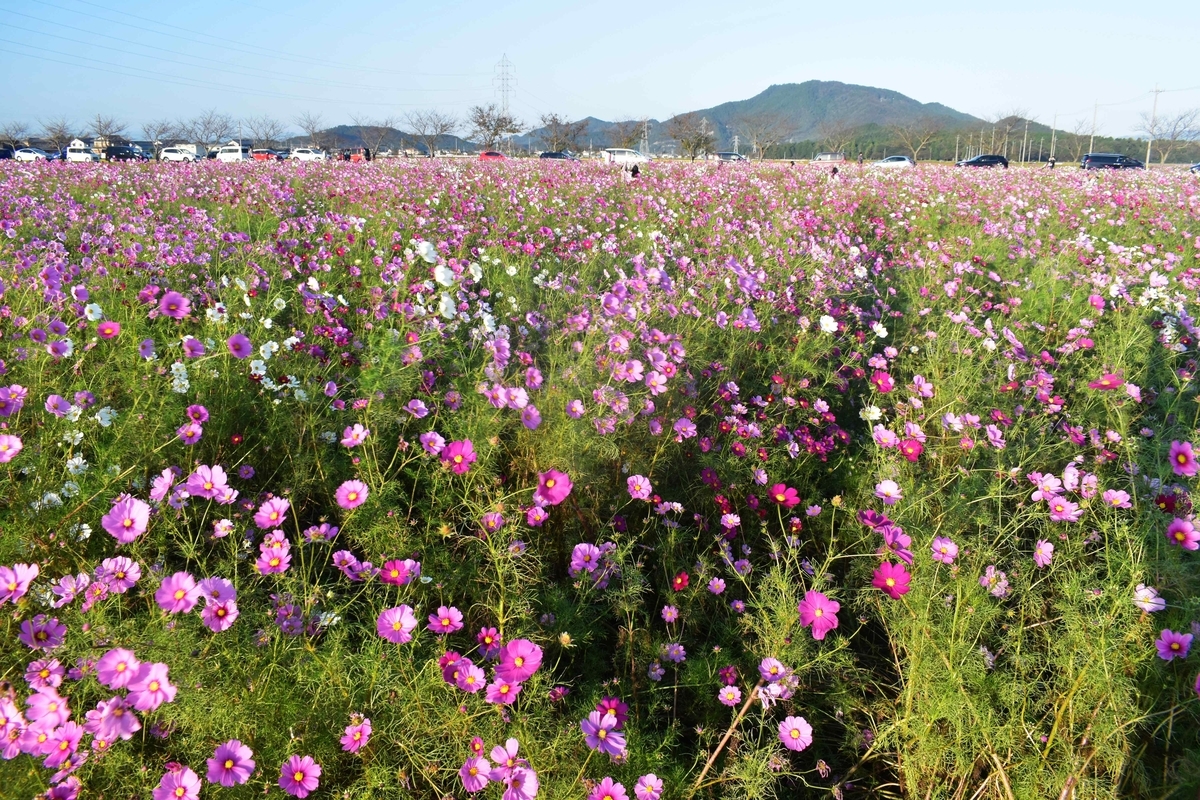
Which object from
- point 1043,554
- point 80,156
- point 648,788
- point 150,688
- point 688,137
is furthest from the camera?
point 688,137

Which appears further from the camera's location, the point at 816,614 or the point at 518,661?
the point at 816,614

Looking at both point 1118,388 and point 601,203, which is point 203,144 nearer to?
point 601,203

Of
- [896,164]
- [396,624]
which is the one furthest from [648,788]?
[896,164]

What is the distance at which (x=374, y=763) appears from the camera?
1.26 metres

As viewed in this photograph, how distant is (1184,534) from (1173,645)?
13.0 inches

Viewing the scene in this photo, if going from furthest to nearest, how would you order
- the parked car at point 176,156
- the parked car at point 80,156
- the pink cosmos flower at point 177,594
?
1. the parked car at point 176,156
2. the parked car at point 80,156
3. the pink cosmos flower at point 177,594

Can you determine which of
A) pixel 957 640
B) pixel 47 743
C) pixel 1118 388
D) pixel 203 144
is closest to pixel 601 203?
pixel 1118 388

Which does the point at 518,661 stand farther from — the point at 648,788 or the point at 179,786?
the point at 179,786

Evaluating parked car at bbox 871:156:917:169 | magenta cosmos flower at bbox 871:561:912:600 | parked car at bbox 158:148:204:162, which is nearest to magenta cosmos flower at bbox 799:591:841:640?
magenta cosmos flower at bbox 871:561:912:600

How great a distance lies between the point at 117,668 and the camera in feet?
3.28

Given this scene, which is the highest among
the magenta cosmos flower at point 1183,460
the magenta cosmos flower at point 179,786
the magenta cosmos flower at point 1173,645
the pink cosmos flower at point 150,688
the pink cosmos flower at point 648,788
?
the magenta cosmos flower at point 1183,460

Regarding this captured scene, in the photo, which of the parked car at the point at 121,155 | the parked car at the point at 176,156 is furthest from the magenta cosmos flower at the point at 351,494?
the parked car at the point at 176,156

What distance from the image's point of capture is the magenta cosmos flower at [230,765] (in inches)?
41.7

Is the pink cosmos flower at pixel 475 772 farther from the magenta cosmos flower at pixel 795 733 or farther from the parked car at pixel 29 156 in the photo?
the parked car at pixel 29 156
